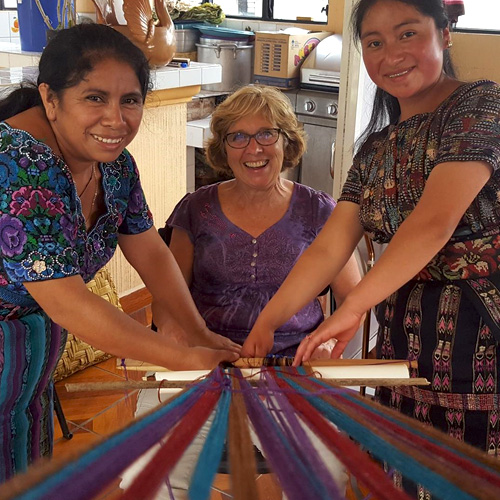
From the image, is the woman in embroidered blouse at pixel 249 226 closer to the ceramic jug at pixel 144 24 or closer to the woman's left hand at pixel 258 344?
the woman's left hand at pixel 258 344

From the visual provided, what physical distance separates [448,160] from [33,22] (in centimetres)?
254

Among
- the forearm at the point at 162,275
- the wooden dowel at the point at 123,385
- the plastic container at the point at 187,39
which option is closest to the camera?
the wooden dowel at the point at 123,385

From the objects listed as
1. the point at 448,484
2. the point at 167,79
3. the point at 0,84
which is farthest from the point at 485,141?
the point at 167,79

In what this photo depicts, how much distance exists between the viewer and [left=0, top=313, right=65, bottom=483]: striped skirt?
1.28 m

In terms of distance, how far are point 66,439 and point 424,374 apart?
1569mm

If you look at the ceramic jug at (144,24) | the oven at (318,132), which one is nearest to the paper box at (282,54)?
the oven at (318,132)

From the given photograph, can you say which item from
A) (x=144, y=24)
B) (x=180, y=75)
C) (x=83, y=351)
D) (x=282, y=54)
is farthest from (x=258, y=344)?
(x=282, y=54)

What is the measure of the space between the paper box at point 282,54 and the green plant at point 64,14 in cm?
211

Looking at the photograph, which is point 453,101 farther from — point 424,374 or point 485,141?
point 424,374

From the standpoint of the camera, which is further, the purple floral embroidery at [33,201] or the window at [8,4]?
the window at [8,4]

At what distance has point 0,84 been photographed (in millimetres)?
2395

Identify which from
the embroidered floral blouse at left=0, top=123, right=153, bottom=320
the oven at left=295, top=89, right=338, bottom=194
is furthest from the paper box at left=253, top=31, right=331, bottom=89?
the embroidered floral blouse at left=0, top=123, right=153, bottom=320

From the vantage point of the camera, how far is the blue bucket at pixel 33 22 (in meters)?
2.96

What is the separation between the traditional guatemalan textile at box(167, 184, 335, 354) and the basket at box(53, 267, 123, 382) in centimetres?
111
